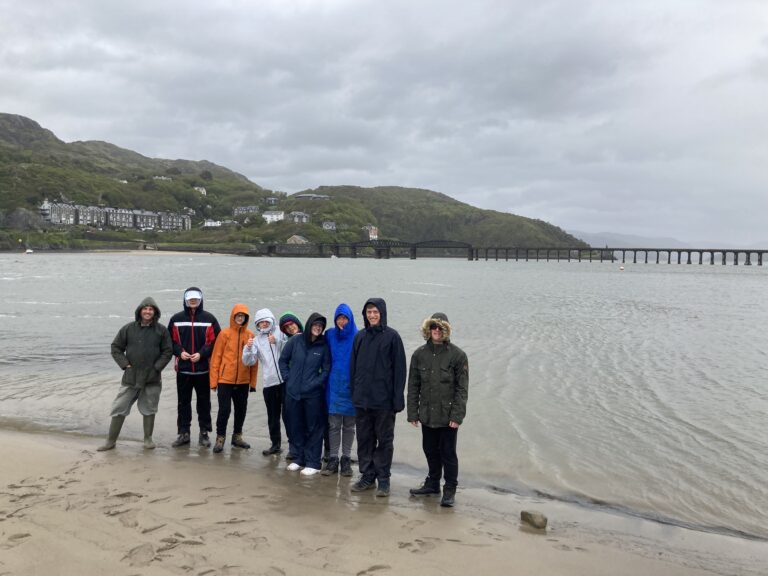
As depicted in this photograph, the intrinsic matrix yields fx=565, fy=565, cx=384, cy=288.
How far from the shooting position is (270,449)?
8430 millimetres

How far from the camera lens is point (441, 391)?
6473 mm

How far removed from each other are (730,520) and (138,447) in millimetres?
8200

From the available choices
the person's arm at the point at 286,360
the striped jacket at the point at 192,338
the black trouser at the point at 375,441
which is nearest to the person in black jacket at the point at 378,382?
the black trouser at the point at 375,441

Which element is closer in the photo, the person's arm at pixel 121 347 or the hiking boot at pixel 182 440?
the person's arm at pixel 121 347

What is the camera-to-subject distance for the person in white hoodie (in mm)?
7926

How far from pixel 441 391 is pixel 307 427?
7.28 feet

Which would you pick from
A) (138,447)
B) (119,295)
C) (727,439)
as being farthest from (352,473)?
(119,295)

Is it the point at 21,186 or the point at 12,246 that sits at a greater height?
the point at 21,186

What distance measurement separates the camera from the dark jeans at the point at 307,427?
7.41 m

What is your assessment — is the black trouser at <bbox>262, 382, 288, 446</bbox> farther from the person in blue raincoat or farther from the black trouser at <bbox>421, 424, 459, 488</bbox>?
the black trouser at <bbox>421, 424, 459, 488</bbox>

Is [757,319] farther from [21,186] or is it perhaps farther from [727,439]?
[21,186]

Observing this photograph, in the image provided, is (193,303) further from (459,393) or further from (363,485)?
(459,393)

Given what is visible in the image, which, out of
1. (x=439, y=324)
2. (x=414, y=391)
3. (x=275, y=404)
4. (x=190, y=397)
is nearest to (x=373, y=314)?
(x=439, y=324)

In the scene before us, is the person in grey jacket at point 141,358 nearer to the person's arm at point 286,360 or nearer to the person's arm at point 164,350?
the person's arm at point 164,350
